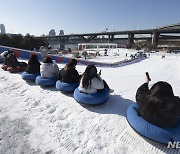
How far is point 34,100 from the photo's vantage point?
245 inches

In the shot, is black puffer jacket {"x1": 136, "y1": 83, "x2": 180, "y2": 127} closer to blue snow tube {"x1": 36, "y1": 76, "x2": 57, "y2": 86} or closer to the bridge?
blue snow tube {"x1": 36, "y1": 76, "x2": 57, "y2": 86}

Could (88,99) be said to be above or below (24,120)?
above

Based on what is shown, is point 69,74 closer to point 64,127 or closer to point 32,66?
point 64,127

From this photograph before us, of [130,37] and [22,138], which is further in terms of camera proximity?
[130,37]

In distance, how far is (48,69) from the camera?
23.3 ft

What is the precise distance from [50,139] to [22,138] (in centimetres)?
75

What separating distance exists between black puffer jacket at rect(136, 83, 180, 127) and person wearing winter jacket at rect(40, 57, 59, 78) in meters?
4.61

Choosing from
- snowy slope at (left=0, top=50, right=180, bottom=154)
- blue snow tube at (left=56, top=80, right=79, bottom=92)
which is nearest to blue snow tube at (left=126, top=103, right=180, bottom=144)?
snowy slope at (left=0, top=50, right=180, bottom=154)

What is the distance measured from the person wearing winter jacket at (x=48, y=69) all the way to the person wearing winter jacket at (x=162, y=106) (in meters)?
4.73

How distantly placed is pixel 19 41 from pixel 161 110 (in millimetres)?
47301

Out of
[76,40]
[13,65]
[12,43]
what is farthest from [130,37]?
[13,65]

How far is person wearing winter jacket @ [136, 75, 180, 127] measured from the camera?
337 cm

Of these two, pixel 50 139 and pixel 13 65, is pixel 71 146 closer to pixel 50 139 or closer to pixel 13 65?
pixel 50 139

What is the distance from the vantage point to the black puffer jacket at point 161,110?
3365 mm
